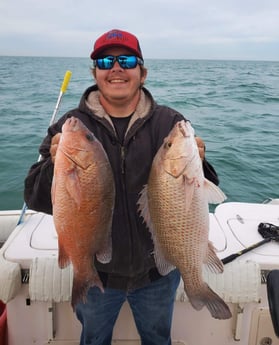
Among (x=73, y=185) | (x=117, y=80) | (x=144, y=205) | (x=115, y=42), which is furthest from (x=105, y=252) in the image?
(x=115, y=42)

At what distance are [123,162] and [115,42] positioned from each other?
719mm

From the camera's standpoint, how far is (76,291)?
2.23 metres

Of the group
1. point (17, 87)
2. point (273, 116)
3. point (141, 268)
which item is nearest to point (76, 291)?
point (141, 268)

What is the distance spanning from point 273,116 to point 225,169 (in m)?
8.13

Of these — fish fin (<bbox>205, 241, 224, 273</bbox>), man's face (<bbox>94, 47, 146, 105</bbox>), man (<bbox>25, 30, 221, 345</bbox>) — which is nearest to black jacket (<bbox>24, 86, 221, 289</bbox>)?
man (<bbox>25, 30, 221, 345</bbox>)

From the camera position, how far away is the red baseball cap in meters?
2.22

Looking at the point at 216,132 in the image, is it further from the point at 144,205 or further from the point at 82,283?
Answer: the point at 82,283

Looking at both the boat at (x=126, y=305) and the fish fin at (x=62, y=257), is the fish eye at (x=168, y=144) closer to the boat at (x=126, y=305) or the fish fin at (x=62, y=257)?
the fish fin at (x=62, y=257)

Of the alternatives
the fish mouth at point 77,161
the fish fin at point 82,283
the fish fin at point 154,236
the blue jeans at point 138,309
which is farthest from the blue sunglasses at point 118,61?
the blue jeans at point 138,309

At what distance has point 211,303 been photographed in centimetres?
232

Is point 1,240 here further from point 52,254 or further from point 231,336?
point 231,336

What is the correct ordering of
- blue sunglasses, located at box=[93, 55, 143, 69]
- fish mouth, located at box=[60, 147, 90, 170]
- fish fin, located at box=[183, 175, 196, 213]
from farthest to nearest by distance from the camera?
blue sunglasses, located at box=[93, 55, 143, 69]
fish fin, located at box=[183, 175, 196, 213]
fish mouth, located at box=[60, 147, 90, 170]

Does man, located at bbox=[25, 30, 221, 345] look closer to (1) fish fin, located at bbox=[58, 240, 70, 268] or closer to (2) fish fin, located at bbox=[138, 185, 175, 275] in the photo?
(2) fish fin, located at bbox=[138, 185, 175, 275]

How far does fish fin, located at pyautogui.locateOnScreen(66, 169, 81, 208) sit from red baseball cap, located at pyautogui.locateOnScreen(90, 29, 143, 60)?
2.61ft
